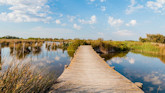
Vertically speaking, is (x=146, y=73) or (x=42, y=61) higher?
(x=42, y=61)

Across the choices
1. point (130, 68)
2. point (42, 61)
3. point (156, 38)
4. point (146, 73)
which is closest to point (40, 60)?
point (42, 61)

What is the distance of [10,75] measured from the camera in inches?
79.0

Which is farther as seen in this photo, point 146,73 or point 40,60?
point 146,73

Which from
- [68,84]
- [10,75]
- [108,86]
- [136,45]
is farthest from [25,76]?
[136,45]

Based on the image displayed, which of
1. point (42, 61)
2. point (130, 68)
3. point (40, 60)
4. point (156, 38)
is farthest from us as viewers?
point (156, 38)

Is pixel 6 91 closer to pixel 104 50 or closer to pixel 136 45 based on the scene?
pixel 104 50

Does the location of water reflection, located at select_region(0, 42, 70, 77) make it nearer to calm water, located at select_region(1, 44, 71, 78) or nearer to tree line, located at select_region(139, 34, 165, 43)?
calm water, located at select_region(1, 44, 71, 78)

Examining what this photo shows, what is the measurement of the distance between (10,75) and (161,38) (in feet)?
155

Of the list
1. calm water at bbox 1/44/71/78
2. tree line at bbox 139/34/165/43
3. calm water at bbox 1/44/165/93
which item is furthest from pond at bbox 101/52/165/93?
tree line at bbox 139/34/165/43

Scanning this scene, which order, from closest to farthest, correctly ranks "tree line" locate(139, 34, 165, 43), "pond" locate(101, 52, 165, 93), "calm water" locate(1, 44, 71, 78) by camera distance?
1. "calm water" locate(1, 44, 71, 78)
2. "pond" locate(101, 52, 165, 93)
3. "tree line" locate(139, 34, 165, 43)

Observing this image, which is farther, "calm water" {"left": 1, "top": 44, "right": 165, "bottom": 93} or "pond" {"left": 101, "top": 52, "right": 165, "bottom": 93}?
"pond" {"left": 101, "top": 52, "right": 165, "bottom": 93}

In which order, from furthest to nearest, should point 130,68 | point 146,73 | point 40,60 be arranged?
point 130,68 < point 146,73 < point 40,60

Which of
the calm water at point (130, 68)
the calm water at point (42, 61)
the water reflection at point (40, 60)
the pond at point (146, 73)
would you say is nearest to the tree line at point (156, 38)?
the calm water at point (130, 68)

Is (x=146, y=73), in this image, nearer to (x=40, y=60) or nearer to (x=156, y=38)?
(x=40, y=60)
